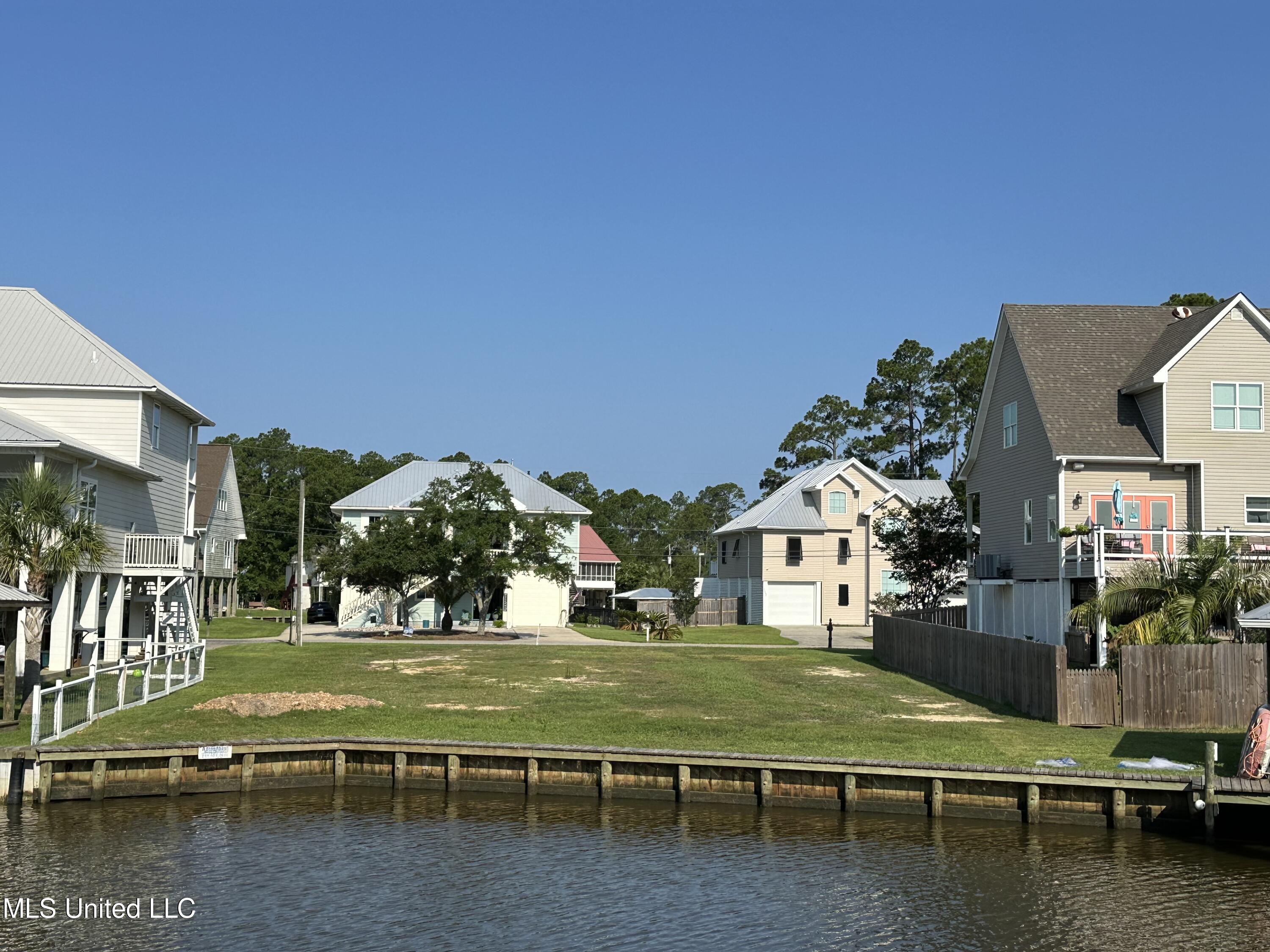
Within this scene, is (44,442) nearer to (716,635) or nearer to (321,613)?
(716,635)

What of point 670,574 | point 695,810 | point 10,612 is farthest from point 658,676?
point 670,574

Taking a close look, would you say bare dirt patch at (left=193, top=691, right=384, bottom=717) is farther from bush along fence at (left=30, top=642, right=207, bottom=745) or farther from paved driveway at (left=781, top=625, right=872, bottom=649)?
paved driveway at (left=781, top=625, right=872, bottom=649)

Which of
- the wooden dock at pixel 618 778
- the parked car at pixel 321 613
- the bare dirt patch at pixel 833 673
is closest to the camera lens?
the wooden dock at pixel 618 778

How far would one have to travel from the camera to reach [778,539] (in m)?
74.4

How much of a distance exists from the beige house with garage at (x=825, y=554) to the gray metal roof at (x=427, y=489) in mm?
11971

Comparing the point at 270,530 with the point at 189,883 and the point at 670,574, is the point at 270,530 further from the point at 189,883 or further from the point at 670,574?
the point at 189,883

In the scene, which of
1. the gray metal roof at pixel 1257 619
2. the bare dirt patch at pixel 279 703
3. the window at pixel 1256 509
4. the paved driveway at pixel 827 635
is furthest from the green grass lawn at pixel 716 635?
the gray metal roof at pixel 1257 619

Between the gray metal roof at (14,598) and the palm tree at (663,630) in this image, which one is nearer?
the gray metal roof at (14,598)

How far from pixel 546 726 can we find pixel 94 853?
35.9 feet

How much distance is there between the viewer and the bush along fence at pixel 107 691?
2441 centimetres

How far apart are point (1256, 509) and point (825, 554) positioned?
38.5 metres

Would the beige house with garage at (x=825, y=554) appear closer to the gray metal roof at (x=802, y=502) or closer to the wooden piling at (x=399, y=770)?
the gray metal roof at (x=802, y=502)

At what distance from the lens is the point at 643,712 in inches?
1198

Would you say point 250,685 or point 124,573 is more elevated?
point 124,573
